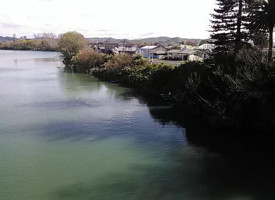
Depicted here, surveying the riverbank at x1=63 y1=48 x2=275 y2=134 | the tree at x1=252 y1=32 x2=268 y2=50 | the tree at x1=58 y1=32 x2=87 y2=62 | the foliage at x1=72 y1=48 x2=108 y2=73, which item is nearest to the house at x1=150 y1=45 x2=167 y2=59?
the foliage at x1=72 y1=48 x2=108 y2=73

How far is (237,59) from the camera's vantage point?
1894 centimetres

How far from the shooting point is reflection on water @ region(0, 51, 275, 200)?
11.3 m

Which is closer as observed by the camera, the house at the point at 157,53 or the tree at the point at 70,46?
the house at the point at 157,53

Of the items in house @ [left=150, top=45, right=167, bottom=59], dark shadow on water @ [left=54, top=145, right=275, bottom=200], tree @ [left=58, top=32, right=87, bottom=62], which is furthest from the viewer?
tree @ [left=58, top=32, right=87, bottom=62]

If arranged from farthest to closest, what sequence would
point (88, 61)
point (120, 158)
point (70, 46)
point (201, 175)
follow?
point (70, 46) → point (88, 61) → point (120, 158) → point (201, 175)

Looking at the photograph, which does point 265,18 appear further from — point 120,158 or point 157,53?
point 157,53

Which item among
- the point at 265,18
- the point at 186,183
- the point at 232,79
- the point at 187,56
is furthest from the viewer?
the point at 187,56

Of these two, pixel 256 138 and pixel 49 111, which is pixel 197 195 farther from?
pixel 49 111

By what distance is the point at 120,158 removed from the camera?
14.4 m

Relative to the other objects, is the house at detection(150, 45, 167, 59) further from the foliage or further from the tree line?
the tree line

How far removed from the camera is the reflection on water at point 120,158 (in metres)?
11.3

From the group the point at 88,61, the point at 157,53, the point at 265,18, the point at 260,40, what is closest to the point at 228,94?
the point at 265,18

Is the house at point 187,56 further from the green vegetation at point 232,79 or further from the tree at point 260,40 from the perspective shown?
the tree at point 260,40

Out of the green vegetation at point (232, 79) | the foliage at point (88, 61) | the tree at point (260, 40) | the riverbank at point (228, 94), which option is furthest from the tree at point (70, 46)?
the tree at point (260, 40)
